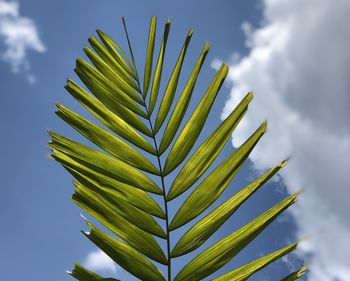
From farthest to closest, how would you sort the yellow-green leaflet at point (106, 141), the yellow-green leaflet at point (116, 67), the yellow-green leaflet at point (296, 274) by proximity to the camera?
the yellow-green leaflet at point (116, 67) < the yellow-green leaflet at point (106, 141) < the yellow-green leaflet at point (296, 274)

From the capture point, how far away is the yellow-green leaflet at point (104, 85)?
1.91 m

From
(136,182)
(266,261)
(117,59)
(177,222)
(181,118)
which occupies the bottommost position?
(266,261)

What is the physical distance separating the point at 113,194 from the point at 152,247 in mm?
200

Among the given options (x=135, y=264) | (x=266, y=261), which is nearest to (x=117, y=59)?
(x=135, y=264)

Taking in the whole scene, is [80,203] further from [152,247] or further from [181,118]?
[181,118]

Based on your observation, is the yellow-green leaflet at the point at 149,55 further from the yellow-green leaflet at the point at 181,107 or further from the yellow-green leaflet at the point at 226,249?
the yellow-green leaflet at the point at 226,249

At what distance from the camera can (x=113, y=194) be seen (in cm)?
154

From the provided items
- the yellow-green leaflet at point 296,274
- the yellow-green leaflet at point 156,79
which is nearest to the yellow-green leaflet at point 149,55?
the yellow-green leaflet at point 156,79

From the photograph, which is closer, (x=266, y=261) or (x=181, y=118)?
(x=266, y=261)

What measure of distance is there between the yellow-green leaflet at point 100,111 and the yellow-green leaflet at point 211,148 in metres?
0.26

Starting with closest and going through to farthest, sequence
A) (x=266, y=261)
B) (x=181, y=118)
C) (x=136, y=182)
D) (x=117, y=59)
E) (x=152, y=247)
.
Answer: (x=266, y=261)
(x=152, y=247)
(x=136, y=182)
(x=181, y=118)
(x=117, y=59)

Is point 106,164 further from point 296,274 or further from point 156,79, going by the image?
point 296,274

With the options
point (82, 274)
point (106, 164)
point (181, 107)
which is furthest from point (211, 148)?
point (82, 274)

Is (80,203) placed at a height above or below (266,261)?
above
